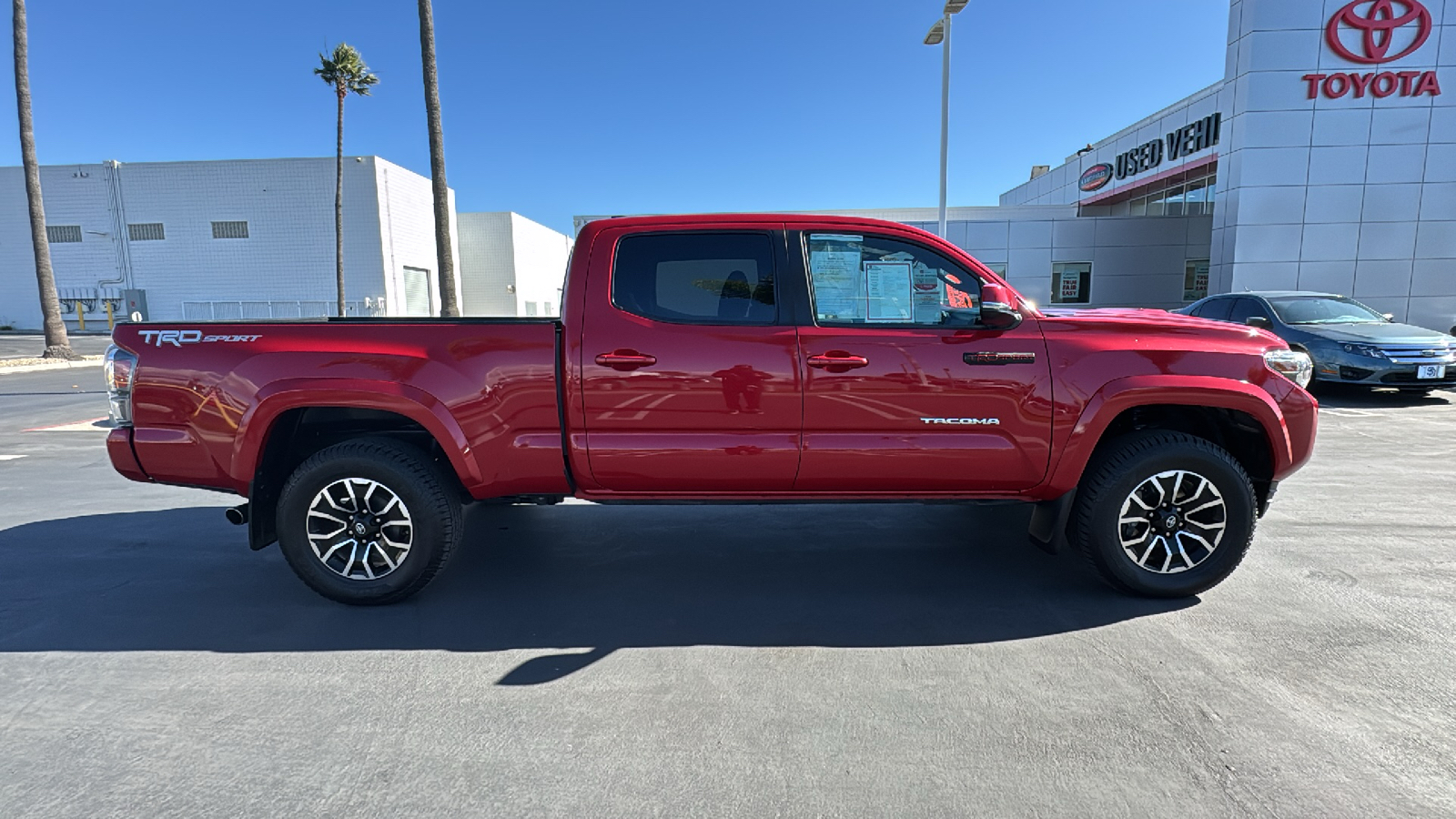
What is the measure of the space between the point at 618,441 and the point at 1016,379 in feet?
6.32

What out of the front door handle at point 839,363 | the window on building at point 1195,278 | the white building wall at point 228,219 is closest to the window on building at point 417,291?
the white building wall at point 228,219

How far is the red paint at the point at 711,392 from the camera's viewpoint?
3330mm

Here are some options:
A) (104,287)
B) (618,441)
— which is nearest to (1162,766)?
(618,441)

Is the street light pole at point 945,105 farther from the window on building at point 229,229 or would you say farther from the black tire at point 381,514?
the window on building at point 229,229

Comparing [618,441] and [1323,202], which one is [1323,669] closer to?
[618,441]

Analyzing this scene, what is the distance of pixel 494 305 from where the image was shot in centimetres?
4275

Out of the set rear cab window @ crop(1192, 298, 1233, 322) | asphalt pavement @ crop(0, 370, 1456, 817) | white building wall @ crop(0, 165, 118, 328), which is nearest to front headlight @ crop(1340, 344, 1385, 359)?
rear cab window @ crop(1192, 298, 1233, 322)

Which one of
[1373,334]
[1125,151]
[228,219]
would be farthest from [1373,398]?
[228,219]

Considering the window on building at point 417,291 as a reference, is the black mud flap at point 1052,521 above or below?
below

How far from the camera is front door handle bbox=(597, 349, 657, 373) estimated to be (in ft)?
10.9

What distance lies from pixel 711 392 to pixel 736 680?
1286 mm

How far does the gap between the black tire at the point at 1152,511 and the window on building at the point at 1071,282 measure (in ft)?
64.3

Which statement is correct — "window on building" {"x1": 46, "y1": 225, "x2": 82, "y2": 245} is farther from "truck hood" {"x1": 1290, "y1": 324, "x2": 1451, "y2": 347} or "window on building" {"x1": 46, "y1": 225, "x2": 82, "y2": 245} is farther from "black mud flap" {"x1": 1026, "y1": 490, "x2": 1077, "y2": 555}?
"truck hood" {"x1": 1290, "y1": 324, "x2": 1451, "y2": 347}

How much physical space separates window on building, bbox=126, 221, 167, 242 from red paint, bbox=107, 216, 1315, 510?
41.2 m
